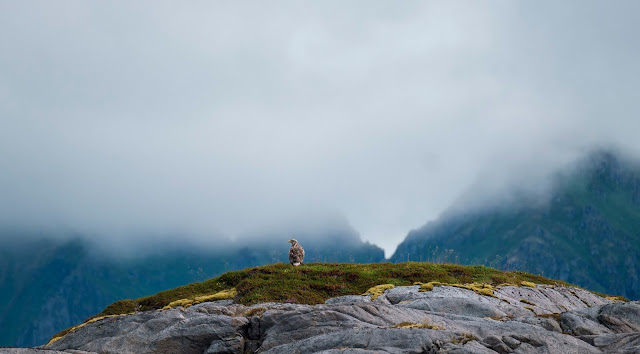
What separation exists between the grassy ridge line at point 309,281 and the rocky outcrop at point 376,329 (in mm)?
3814

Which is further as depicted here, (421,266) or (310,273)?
(421,266)

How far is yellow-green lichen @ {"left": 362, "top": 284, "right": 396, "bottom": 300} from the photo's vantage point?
32.4m

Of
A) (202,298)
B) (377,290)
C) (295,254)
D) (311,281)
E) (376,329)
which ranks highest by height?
(295,254)

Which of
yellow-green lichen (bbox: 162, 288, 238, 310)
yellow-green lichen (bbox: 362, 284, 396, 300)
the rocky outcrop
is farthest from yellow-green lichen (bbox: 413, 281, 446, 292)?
yellow-green lichen (bbox: 162, 288, 238, 310)

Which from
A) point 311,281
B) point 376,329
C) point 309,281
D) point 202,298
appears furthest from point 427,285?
point 376,329

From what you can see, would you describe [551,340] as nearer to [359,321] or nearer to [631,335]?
[631,335]

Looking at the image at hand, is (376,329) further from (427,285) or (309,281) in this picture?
(309,281)

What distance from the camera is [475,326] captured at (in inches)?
874

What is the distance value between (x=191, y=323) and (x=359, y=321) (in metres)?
8.53

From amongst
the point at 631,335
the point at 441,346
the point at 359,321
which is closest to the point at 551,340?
the point at 631,335

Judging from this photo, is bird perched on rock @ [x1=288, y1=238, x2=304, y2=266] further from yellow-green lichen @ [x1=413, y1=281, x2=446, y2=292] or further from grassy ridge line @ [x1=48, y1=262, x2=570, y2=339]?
yellow-green lichen @ [x1=413, y1=281, x2=446, y2=292]

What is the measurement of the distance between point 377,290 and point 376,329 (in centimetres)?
1430

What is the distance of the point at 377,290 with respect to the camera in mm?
33750

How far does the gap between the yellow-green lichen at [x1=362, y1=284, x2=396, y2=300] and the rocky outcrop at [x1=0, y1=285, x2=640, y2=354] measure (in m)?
0.61
